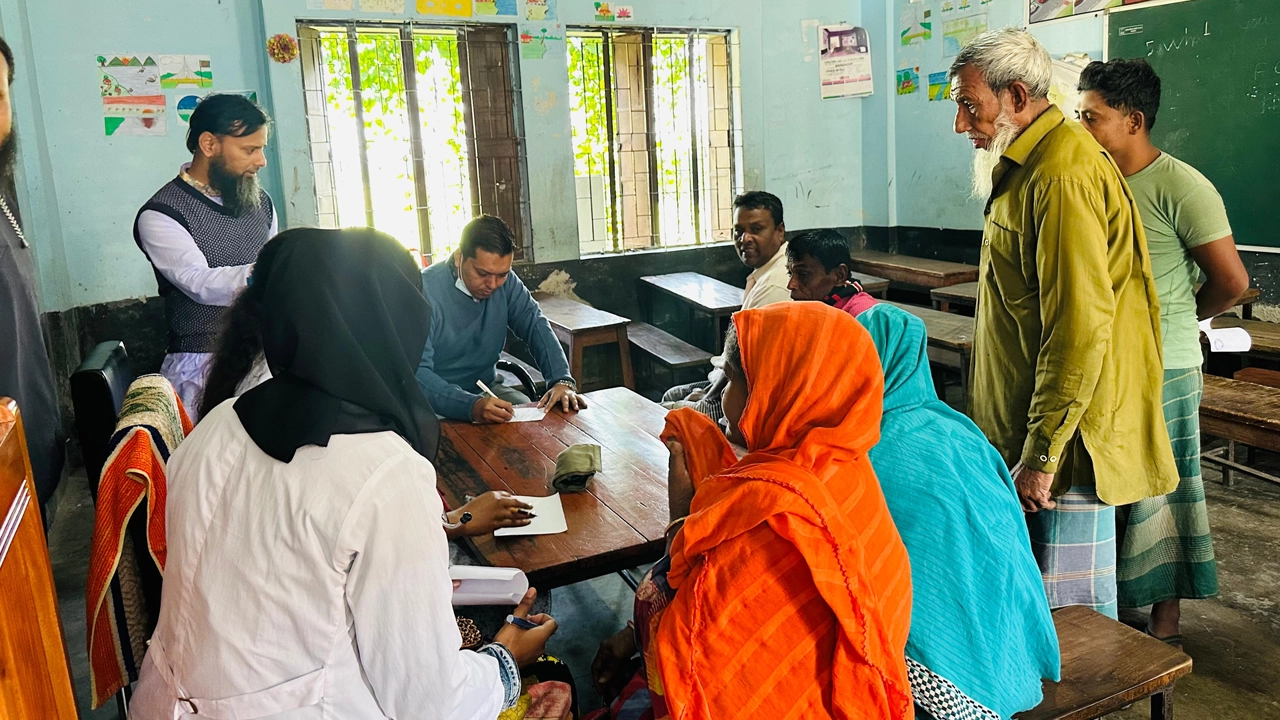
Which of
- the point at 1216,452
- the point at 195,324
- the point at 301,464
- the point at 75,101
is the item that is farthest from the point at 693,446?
the point at 75,101

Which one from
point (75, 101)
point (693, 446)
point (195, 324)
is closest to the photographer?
point (693, 446)

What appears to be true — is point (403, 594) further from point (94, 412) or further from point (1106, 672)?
point (1106, 672)

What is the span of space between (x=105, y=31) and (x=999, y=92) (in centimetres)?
456

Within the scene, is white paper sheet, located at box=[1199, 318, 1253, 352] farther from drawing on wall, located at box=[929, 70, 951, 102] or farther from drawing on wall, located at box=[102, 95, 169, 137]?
drawing on wall, located at box=[102, 95, 169, 137]

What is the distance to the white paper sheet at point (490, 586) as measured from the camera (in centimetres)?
179

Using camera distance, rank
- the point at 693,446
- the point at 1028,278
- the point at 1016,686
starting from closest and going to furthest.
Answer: the point at 1016,686, the point at 693,446, the point at 1028,278

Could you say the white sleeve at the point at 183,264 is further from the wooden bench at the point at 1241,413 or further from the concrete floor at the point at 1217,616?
the wooden bench at the point at 1241,413

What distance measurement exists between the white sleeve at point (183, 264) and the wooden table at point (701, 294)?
2.77m

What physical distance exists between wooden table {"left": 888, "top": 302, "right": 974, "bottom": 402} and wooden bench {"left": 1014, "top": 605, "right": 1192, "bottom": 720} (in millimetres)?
2341

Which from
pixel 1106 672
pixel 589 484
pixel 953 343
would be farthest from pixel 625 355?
pixel 1106 672

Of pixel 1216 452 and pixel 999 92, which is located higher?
pixel 999 92

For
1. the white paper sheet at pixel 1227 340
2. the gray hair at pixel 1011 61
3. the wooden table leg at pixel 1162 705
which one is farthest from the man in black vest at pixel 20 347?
the white paper sheet at pixel 1227 340

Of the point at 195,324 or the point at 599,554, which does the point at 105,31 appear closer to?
the point at 195,324

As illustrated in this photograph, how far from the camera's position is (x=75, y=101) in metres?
4.64
